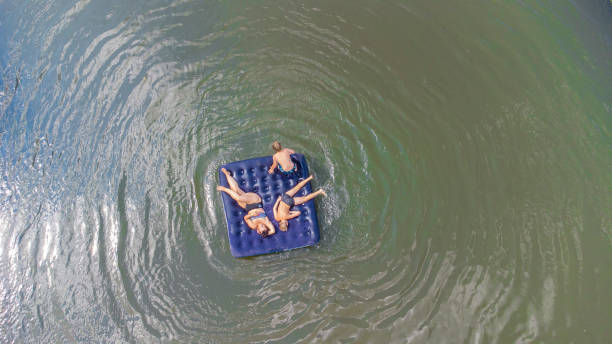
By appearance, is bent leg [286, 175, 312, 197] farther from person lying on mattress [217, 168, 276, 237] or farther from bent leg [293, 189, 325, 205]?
person lying on mattress [217, 168, 276, 237]

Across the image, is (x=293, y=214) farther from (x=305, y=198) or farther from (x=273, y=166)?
(x=273, y=166)

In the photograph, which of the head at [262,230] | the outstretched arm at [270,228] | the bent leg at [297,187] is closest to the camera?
the head at [262,230]

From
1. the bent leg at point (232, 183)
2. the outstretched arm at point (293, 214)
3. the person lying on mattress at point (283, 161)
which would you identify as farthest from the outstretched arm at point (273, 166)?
the outstretched arm at point (293, 214)

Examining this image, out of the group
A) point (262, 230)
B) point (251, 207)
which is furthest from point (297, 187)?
point (262, 230)

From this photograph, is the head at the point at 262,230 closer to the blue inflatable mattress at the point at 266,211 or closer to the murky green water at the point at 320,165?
the blue inflatable mattress at the point at 266,211

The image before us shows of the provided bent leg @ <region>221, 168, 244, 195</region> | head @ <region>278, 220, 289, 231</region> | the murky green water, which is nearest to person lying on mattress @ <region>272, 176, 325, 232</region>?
head @ <region>278, 220, 289, 231</region>
